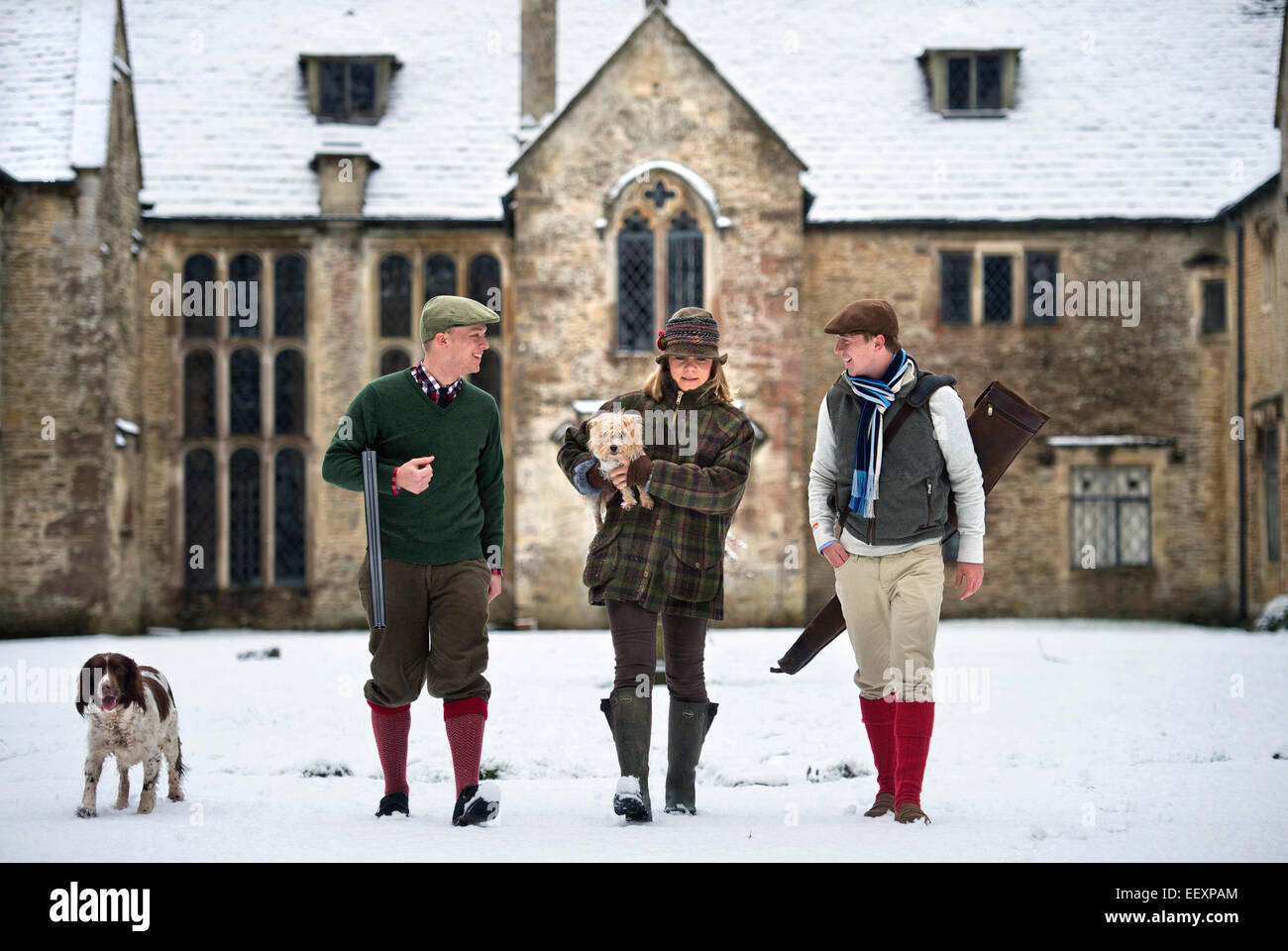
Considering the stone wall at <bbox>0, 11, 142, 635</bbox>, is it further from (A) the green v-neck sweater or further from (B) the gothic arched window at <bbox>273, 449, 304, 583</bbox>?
(A) the green v-neck sweater

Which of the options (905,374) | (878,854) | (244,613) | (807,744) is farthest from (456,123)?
(878,854)

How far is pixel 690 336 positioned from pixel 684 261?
1312cm

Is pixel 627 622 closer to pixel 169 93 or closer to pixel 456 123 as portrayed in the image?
pixel 456 123

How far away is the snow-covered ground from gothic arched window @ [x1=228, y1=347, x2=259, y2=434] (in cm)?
711

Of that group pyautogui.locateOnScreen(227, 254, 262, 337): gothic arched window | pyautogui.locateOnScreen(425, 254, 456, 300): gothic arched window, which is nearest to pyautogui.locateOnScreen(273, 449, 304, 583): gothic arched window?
pyautogui.locateOnScreen(227, 254, 262, 337): gothic arched window

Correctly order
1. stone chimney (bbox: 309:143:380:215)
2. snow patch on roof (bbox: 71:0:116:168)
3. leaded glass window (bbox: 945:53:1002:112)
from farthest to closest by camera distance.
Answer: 1. leaded glass window (bbox: 945:53:1002:112)
2. stone chimney (bbox: 309:143:380:215)
3. snow patch on roof (bbox: 71:0:116:168)

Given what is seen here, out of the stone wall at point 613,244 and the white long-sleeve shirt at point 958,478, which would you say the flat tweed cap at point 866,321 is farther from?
the stone wall at point 613,244

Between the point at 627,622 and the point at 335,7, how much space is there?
65.1ft

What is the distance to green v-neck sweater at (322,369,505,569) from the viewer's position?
18.0 feet

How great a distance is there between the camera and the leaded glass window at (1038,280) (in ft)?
65.7

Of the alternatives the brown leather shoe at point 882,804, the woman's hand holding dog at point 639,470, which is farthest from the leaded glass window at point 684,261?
the brown leather shoe at point 882,804

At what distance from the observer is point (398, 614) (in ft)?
17.9

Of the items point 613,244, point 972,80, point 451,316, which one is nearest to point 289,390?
point 613,244

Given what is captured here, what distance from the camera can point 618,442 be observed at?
18.3ft
